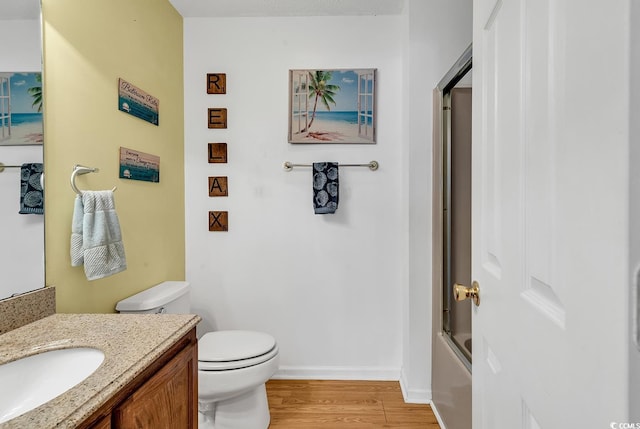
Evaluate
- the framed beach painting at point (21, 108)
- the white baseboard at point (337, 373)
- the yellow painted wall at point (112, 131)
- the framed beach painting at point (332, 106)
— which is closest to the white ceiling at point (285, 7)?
the yellow painted wall at point (112, 131)

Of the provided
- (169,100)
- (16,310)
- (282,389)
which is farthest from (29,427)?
(169,100)

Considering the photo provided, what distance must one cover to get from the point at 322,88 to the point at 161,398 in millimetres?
1841

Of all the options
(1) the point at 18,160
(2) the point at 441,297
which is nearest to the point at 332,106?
(2) the point at 441,297

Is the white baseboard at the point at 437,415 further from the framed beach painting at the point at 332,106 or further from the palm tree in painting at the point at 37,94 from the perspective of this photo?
the palm tree in painting at the point at 37,94

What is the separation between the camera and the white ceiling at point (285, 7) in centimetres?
201

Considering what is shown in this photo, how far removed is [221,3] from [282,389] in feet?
7.87

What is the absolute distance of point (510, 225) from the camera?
66cm

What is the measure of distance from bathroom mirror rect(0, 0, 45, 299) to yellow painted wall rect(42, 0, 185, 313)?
4cm

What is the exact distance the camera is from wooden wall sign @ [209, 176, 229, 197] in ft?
7.11

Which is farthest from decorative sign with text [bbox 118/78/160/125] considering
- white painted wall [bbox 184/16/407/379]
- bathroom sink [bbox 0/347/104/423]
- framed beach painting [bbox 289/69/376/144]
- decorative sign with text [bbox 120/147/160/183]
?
bathroom sink [bbox 0/347/104/423]

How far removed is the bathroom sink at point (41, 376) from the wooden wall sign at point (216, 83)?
1704mm

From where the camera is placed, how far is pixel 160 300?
63.7 inches

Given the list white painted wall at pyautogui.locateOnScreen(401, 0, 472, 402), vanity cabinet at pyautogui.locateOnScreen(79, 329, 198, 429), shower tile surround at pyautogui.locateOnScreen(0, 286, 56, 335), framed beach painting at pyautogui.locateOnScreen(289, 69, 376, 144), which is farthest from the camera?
framed beach painting at pyautogui.locateOnScreen(289, 69, 376, 144)

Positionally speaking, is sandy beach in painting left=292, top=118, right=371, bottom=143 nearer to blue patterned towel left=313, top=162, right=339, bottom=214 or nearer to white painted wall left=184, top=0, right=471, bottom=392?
white painted wall left=184, top=0, right=471, bottom=392
